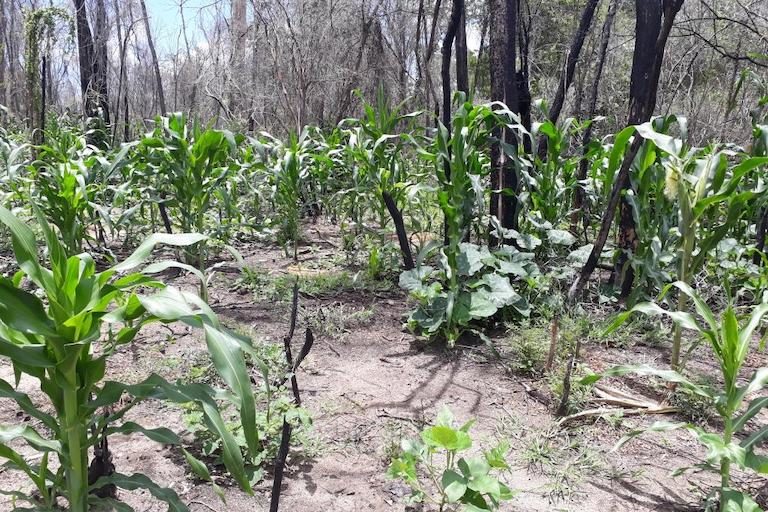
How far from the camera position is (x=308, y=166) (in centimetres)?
538

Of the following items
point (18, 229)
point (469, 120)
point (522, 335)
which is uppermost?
point (469, 120)

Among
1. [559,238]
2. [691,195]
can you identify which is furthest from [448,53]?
[691,195]

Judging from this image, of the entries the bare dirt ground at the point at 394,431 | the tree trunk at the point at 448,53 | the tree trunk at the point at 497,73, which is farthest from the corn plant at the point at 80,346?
the tree trunk at the point at 448,53

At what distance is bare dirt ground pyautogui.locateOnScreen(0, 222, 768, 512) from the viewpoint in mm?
1749

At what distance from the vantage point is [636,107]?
3.02 meters

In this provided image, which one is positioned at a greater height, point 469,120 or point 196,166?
point 469,120

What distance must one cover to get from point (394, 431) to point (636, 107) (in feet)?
7.33

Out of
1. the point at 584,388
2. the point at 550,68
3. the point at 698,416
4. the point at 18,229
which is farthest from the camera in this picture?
the point at 550,68

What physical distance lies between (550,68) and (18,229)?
14.1m

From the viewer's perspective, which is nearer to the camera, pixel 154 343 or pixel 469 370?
pixel 469 370

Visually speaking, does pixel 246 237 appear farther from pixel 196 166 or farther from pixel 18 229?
pixel 18 229

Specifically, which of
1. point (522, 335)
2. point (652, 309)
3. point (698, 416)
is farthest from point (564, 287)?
point (652, 309)

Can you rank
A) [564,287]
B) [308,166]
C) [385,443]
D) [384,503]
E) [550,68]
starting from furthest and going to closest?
[550,68], [308,166], [564,287], [385,443], [384,503]

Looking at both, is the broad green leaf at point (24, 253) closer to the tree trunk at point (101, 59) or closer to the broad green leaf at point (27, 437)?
the broad green leaf at point (27, 437)
